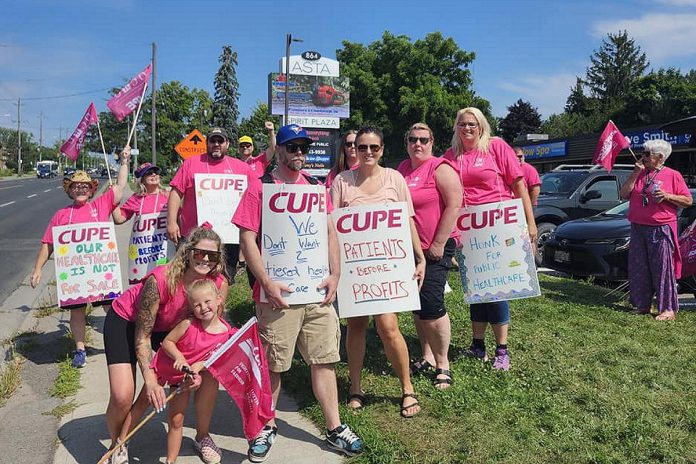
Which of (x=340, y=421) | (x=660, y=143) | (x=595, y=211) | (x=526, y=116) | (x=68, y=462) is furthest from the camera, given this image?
(x=526, y=116)

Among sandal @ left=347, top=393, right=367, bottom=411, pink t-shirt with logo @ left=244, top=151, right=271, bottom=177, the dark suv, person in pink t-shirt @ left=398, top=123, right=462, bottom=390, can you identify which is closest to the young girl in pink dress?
→ sandal @ left=347, top=393, right=367, bottom=411

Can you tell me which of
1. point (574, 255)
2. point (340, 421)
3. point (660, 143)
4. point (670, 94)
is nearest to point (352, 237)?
point (340, 421)

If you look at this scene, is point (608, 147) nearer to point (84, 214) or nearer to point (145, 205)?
point (145, 205)

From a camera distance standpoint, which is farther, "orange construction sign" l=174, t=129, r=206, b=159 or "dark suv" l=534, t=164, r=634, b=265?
"orange construction sign" l=174, t=129, r=206, b=159

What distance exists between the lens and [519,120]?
69.1 meters

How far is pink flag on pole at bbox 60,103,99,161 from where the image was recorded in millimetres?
6863

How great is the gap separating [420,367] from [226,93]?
5384 cm

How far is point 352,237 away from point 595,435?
76.3 inches

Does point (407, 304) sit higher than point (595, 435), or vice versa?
point (407, 304)

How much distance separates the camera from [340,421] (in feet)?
12.6

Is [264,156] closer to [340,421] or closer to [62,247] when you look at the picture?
[62,247]

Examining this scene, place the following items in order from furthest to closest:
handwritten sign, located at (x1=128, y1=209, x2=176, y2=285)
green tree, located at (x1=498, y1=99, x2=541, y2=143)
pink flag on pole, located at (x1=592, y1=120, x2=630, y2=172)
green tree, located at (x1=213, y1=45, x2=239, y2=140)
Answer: green tree, located at (x1=498, y1=99, x2=541, y2=143), green tree, located at (x1=213, y1=45, x2=239, y2=140), pink flag on pole, located at (x1=592, y1=120, x2=630, y2=172), handwritten sign, located at (x1=128, y1=209, x2=176, y2=285)

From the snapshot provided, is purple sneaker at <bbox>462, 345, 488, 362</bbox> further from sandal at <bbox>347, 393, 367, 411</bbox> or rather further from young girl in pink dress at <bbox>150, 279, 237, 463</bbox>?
young girl in pink dress at <bbox>150, 279, 237, 463</bbox>

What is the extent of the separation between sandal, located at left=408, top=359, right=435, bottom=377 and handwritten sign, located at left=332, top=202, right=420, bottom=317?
1117 millimetres
